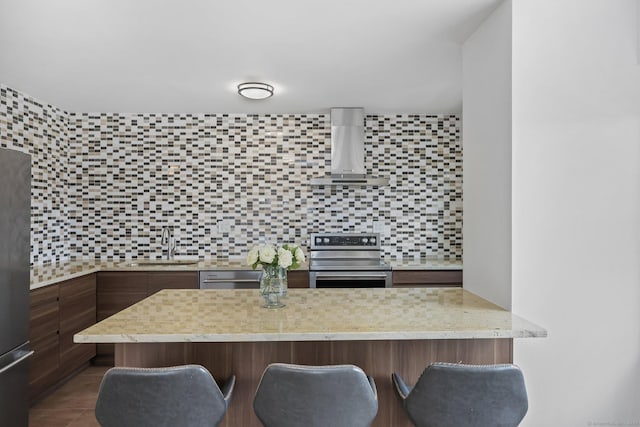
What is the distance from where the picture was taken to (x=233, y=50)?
8.20ft

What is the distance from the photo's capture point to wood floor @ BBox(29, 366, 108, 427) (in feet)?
8.70

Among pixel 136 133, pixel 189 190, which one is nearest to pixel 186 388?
pixel 189 190

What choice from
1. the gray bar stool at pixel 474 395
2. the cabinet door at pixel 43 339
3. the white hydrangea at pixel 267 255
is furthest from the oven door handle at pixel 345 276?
the gray bar stool at pixel 474 395

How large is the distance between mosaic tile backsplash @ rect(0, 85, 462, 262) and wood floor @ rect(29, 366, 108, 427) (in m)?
1.32

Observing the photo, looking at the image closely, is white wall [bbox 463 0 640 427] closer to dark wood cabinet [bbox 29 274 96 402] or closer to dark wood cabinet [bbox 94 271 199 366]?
dark wood cabinet [bbox 94 271 199 366]

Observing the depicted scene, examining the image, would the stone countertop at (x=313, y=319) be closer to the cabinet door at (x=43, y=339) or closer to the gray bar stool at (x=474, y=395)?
the gray bar stool at (x=474, y=395)

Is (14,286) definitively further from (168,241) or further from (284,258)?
(168,241)

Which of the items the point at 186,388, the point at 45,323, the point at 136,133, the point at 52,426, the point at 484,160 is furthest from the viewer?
the point at 136,133

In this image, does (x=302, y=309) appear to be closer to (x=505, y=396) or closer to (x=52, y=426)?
(x=505, y=396)

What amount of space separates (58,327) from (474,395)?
308 cm

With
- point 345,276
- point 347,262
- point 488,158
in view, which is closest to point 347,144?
point 347,262

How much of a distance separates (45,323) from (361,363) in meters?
2.45

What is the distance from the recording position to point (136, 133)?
13.5 ft

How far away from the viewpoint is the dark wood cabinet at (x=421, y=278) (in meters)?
3.59
